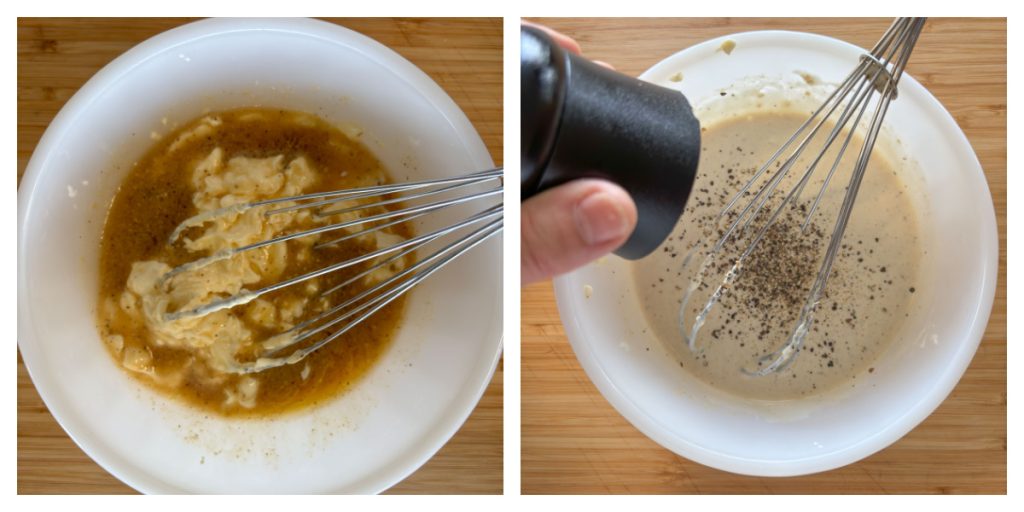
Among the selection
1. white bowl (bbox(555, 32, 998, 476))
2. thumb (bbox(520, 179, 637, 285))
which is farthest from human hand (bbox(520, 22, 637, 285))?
white bowl (bbox(555, 32, 998, 476))

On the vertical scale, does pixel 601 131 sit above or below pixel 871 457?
above

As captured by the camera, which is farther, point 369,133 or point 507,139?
point 369,133

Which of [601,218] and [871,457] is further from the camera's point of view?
[871,457]

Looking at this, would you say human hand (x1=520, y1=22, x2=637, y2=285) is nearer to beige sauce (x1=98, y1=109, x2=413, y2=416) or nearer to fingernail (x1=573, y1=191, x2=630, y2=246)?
fingernail (x1=573, y1=191, x2=630, y2=246)

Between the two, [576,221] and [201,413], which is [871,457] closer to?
[576,221]

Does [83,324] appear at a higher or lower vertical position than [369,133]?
lower

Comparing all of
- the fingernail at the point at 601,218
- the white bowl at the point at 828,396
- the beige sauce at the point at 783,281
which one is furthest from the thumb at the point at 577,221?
the beige sauce at the point at 783,281

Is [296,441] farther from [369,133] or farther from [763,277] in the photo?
[763,277]

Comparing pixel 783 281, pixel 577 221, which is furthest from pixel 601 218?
pixel 783 281
